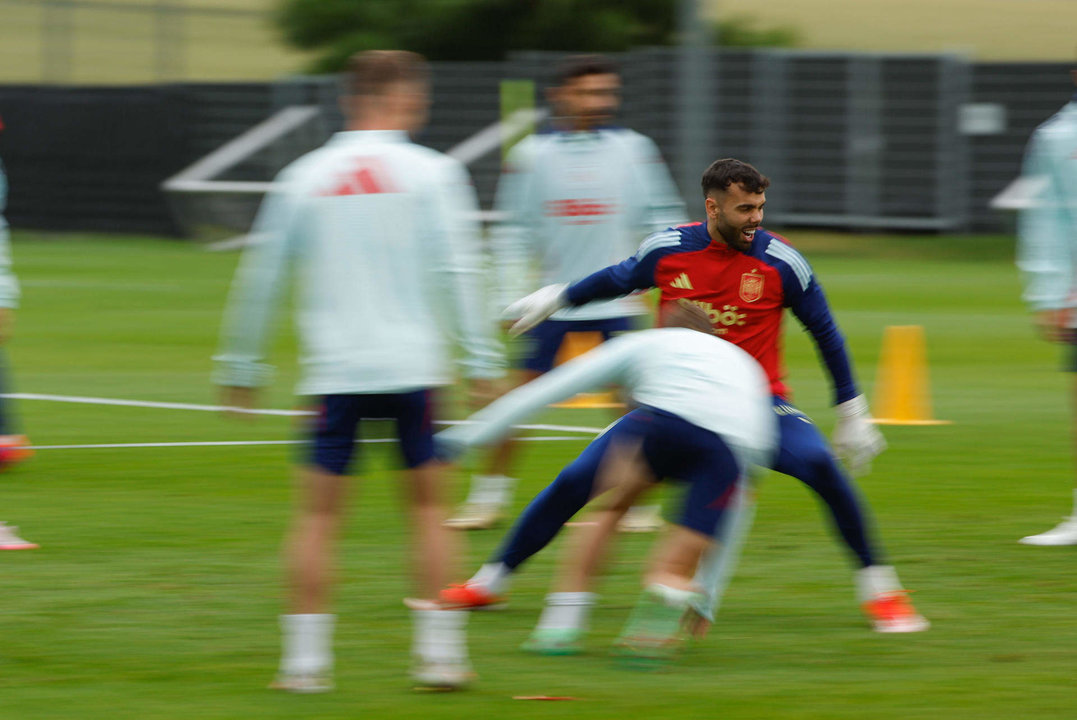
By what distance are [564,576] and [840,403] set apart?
125cm

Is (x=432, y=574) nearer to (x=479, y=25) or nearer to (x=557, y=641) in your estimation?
(x=557, y=641)

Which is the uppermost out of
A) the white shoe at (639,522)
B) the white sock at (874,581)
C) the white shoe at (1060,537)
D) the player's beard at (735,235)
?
the player's beard at (735,235)

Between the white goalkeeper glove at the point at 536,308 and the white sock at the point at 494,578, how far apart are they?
889 mm

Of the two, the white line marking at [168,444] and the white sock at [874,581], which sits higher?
the white sock at [874,581]

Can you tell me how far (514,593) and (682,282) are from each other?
4.73 ft

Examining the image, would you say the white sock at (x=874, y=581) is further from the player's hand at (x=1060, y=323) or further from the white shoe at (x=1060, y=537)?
the player's hand at (x=1060, y=323)

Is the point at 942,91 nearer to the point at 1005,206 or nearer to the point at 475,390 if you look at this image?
the point at 1005,206

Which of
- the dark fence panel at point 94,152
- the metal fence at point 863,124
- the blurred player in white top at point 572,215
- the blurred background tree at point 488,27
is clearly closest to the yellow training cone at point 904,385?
the blurred player in white top at point 572,215

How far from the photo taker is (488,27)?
35.6 meters

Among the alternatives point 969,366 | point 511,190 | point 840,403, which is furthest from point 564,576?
point 969,366

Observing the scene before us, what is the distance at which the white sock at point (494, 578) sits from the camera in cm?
625

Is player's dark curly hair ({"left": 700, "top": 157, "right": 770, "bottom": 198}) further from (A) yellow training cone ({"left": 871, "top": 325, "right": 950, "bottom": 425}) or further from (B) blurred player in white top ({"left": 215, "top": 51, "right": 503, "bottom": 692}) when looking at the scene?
(A) yellow training cone ({"left": 871, "top": 325, "right": 950, "bottom": 425})

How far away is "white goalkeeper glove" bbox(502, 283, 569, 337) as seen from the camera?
642cm

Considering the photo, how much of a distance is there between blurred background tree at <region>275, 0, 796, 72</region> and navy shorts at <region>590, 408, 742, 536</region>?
96.1 ft
